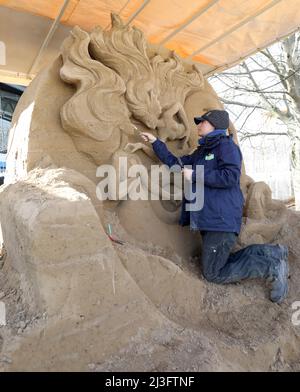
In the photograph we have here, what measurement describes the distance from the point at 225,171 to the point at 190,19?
171cm

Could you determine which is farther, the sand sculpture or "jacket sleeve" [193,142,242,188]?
"jacket sleeve" [193,142,242,188]

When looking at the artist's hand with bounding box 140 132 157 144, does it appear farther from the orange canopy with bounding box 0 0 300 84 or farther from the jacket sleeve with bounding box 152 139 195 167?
the orange canopy with bounding box 0 0 300 84

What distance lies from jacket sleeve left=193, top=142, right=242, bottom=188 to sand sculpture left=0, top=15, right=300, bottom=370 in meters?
0.47

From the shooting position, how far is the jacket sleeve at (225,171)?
218 cm

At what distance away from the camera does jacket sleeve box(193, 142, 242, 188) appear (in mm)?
2184

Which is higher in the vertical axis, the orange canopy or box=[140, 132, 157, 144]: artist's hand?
the orange canopy

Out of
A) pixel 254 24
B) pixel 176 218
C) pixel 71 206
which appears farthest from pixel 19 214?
pixel 254 24

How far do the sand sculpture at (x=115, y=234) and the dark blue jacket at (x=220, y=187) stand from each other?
1.12 feet

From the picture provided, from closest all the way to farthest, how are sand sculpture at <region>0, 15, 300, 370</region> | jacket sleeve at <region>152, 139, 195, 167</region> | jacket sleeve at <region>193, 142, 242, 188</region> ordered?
sand sculpture at <region>0, 15, 300, 370</region> < jacket sleeve at <region>193, 142, 242, 188</region> < jacket sleeve at <region>152, 139, 195, 167</region>

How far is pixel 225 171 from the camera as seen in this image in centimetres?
219

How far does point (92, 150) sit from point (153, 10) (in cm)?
149

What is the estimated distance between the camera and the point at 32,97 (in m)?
2.37

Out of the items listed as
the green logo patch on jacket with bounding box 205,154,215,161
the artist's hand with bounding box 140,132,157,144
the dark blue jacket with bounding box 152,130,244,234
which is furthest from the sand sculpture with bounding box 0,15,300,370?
the green logo patch on jacket with bounding box 205,154,215,161
